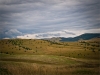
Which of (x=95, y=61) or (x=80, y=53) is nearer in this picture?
(x=95, y=61)

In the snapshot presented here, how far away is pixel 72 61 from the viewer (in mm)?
22500

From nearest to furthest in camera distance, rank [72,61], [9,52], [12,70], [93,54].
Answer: [12,70]
[72,61]
[9,52]
[93,54]

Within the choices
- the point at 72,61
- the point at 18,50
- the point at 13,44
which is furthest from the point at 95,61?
the point at 13,44

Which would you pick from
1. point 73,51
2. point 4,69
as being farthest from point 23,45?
point 4,69

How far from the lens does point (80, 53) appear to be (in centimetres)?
2775

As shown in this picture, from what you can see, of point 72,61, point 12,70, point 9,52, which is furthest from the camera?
point 9,52

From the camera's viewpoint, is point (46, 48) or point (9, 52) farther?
point (46, 48)

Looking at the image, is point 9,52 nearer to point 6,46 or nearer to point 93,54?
point 6,46

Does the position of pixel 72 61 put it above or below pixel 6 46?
below

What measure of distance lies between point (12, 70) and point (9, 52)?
43.3 feet

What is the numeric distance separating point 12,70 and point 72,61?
11.4 meters

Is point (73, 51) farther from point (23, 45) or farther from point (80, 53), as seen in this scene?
point (23, 45)

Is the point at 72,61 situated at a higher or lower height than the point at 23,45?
lower

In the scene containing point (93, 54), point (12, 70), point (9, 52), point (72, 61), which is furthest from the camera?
point (93, 54)
